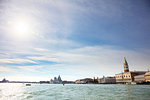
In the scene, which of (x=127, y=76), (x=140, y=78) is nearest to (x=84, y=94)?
(x=140, y=78)

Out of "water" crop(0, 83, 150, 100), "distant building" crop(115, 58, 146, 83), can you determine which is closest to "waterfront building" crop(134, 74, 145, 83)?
"distant building" crop(115, 58, 146, 83)

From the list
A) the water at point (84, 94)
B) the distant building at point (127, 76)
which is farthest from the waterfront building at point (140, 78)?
the water at point (84, 94)

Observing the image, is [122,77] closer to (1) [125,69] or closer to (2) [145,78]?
(1) [125,69]

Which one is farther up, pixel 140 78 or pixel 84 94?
pixel 84 94

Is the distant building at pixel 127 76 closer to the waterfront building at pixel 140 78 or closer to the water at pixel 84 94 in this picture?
the waterfront building at pixel 140 78

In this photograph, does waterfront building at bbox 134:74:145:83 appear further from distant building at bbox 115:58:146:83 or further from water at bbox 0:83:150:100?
water at bbox 0:83:150:100

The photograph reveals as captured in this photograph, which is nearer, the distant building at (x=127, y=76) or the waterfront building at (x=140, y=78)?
the waterfront building at (x=140, y=78)

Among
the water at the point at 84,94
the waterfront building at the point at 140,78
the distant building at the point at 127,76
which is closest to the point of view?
the water at the point at 84,94

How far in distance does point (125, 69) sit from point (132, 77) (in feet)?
68.5

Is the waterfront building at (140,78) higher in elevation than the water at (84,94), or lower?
lower

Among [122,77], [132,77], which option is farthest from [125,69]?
[132,77]

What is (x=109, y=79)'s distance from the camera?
6388 inches

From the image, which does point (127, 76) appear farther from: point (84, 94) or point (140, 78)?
point (84, 94)

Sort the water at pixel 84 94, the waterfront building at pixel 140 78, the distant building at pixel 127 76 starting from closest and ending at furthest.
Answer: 1. the water at pixel 84 94
2. the waterfront building at pixel 140 78
3. the distant building at pixel 127 76
